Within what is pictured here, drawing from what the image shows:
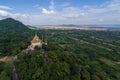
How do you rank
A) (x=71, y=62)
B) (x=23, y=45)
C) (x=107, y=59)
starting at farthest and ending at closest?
1. (x=107, y=59)
2. (x=23, y=45)
3. (x=71, y=62)

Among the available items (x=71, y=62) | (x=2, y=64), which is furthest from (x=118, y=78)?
(x=2, y=64)

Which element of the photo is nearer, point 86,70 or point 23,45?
point 86,70

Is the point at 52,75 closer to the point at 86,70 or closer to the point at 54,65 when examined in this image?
the point at 54,65

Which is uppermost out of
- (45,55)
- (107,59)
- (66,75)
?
(45,55)

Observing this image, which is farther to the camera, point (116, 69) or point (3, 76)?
point (116, 69)

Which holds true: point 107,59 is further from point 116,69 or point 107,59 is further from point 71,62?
point 71,62

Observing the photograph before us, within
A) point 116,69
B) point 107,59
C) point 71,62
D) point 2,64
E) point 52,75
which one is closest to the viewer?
point 52,75

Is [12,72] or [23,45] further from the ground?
[23,45]

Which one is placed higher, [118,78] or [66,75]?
[66,75]

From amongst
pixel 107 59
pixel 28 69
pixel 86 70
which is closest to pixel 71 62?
pixel 86 70
